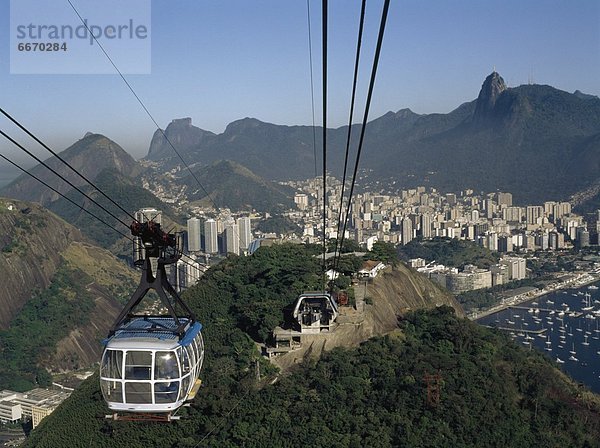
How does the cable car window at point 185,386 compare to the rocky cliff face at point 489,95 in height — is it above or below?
below

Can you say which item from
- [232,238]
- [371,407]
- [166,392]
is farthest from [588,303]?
[166,392]

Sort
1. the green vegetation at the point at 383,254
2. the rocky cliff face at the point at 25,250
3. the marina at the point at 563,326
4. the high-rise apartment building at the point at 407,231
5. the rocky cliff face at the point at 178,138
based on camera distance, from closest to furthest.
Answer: the green vegetation at the point at 383,254 → the marina at the point at 563,326 → the rocky cliff face at the point at 25,250 → the high-rise apartment building at the point at 407,231 → the rocky cliff face at the point at 178,138

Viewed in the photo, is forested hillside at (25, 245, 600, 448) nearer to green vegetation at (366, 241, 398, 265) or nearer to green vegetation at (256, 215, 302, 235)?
green vegetation at (366, 241, 398, 265)

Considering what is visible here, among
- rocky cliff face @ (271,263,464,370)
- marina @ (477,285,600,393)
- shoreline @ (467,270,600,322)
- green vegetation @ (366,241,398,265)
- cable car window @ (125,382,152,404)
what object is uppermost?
cable car window @ (125,382,152,404)

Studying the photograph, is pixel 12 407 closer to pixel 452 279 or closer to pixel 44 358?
pixel 44 358

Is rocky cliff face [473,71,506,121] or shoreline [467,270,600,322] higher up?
rocky cliff face [473,71,506,121]

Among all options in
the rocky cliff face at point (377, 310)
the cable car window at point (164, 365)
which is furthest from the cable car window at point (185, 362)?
the rocky cliff face at point (377, 310)

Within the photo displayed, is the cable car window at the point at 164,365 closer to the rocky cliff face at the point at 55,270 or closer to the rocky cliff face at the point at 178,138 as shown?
the rocky cliff face at the point at 55,270

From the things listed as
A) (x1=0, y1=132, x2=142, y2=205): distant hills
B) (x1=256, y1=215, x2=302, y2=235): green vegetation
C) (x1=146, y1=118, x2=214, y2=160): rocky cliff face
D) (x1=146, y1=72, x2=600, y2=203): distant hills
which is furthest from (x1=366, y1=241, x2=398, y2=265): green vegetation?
(x1=146, y1=118, x2=214, y2=160): rocky cliff face
